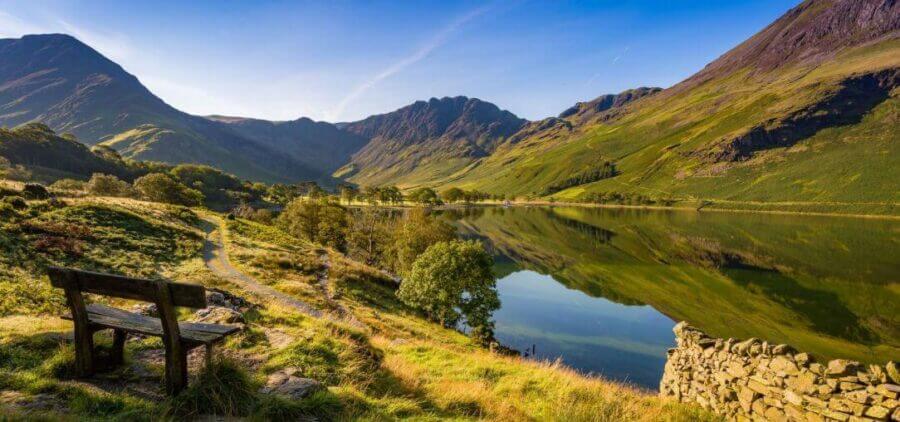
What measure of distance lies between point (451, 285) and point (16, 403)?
31.9m

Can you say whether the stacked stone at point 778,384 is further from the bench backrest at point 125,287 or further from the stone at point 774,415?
the bench backrest at point 125,287

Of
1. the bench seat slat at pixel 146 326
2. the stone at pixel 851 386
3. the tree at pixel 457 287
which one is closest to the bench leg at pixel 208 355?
the bench seat slat at pixel 146 326

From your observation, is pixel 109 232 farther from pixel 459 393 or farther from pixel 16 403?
pixel 459 393

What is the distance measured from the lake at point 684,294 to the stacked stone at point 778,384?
19.3 metres

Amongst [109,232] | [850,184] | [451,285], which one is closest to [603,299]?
[451,285]

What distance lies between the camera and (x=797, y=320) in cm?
4700

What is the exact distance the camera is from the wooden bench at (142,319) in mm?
6188

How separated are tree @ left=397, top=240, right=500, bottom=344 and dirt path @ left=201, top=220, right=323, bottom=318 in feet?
46.9

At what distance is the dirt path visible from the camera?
78.1 feet

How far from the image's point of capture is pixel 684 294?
5869 cm

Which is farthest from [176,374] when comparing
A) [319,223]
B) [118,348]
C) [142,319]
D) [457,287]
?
[319,223]

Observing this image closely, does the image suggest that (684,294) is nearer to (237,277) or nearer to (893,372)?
(893,372)

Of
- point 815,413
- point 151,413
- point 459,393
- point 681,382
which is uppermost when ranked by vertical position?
point 151,413

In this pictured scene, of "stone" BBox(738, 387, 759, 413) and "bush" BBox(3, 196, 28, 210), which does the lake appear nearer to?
"stone" BBox(738, 387, 759, 413)
